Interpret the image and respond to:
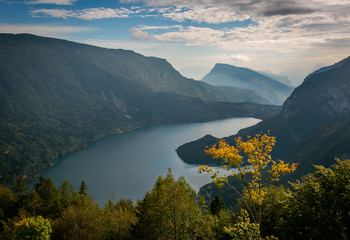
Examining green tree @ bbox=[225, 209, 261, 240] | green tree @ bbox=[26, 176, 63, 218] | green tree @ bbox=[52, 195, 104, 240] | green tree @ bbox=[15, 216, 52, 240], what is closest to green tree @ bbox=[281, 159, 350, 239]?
green tree @ bbox=[225, 209, 261, 240]

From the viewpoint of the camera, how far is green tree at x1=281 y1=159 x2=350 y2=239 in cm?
1823

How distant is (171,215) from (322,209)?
13.6 meters

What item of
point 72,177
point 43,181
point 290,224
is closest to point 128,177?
point 72,177

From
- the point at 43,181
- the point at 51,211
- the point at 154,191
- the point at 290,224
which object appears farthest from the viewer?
the point at 43,181

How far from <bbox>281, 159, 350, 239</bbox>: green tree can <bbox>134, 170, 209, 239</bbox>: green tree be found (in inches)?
361

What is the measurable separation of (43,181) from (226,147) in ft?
180

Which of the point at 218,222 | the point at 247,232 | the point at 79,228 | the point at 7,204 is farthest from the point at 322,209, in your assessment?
the point at 7,204

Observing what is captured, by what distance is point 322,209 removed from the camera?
62.5 ft

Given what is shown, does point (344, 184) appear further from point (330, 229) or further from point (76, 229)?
point (76, 229)

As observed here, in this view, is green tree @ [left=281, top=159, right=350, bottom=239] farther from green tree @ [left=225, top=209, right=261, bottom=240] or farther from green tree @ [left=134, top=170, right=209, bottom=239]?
green tree @ [left=134, top=170, right=209, bottom=239]

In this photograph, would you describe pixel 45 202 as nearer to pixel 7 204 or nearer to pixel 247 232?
pixel 7 204

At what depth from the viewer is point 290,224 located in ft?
68.8

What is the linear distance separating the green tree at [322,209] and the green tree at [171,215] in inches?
361

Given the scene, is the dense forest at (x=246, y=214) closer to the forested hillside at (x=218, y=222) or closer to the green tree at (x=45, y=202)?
the forested hillside at (x=218, y=222)
